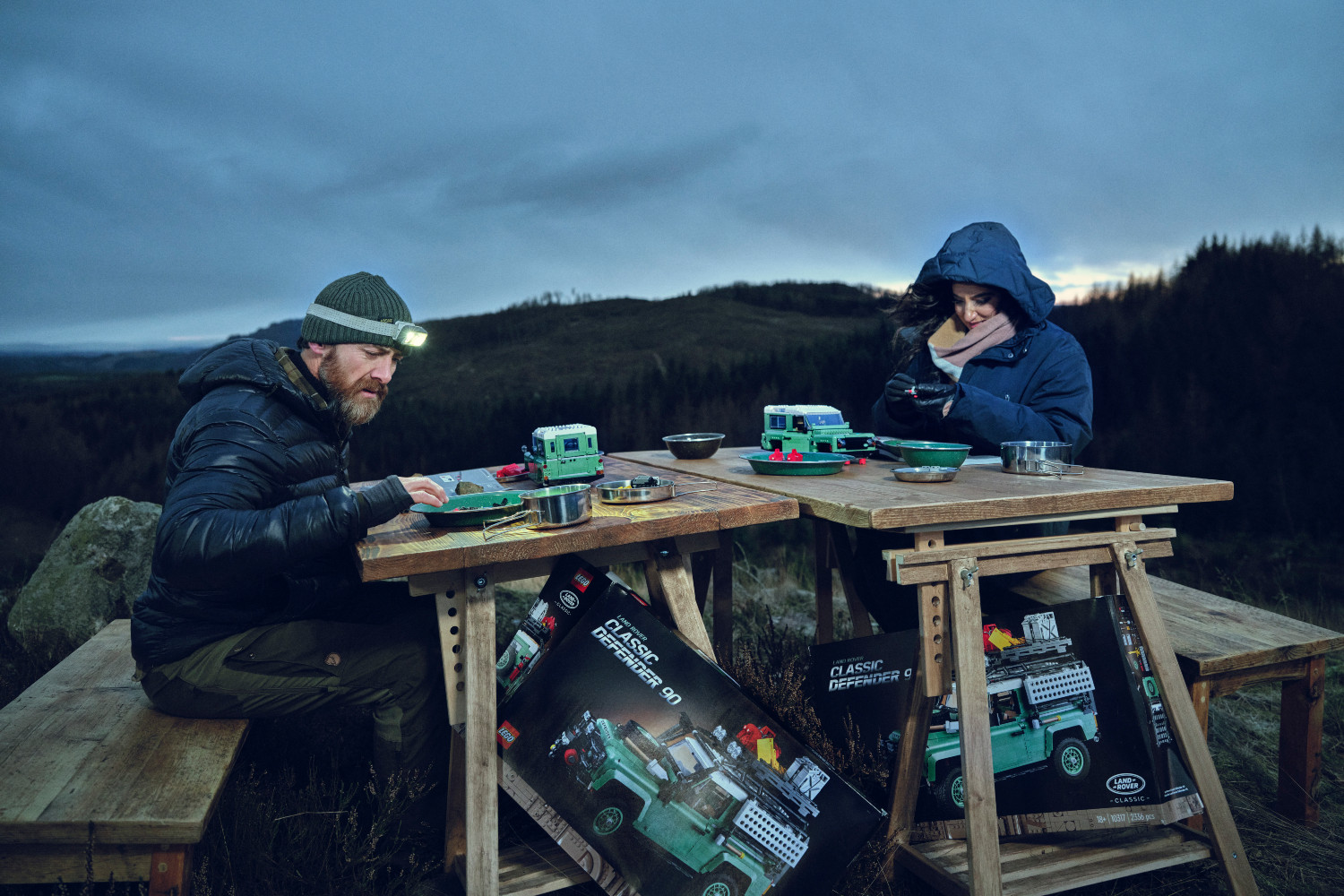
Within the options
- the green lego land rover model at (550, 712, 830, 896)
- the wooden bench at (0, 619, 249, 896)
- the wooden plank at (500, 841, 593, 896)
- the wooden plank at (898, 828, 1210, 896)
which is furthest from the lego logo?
the wooden plank at (898, 828, 1210, 896)

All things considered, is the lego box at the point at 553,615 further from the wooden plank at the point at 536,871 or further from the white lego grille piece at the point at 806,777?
the white lego grille piece at the point at 806,777

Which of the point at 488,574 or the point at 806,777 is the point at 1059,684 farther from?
the point at 488,574

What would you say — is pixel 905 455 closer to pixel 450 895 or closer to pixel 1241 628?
pixel 1241 628

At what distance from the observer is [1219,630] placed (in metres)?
2.63

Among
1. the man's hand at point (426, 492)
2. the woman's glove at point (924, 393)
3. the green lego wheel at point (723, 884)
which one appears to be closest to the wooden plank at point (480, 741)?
the man's hand at point (426, 492)

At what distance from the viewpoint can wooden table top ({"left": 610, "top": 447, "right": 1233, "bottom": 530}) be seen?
2014 mm

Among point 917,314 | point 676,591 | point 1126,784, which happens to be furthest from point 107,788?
point 917,314

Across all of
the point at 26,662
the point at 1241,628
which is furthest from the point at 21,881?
the point at 1241,628

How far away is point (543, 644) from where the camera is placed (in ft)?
7.15

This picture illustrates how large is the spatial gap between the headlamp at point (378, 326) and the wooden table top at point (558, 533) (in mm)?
562

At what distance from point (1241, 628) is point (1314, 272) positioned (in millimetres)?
7756

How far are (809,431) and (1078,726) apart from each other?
1248 mm

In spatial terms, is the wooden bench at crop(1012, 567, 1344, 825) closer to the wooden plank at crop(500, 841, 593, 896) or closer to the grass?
the grass

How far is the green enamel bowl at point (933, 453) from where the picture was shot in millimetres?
2480
